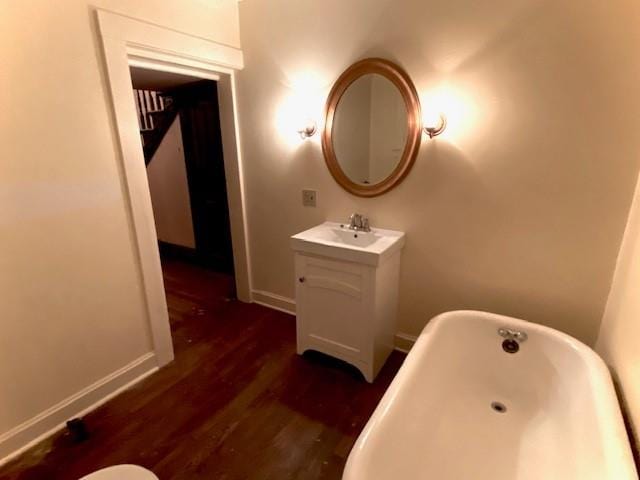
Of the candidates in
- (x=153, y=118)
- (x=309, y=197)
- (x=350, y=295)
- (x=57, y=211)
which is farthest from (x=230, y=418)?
(x=153, y=118)

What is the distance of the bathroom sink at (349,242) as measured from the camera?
5.85ft

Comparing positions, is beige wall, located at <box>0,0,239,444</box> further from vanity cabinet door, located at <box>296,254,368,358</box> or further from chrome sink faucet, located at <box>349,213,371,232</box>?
chrome sink faucet, located at <box>349,213,371,232</box>

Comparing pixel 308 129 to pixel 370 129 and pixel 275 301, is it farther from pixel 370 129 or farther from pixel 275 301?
pixel 275 301

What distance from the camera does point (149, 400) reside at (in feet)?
6.14

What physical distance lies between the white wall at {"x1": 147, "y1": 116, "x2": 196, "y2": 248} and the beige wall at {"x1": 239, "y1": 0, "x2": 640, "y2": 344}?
177 centimetres

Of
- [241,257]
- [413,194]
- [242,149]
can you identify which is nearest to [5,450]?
[241,257]

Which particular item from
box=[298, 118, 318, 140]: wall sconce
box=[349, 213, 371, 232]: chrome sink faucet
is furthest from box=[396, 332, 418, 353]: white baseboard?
box=[298, 118, 318, 140]: wall sconce

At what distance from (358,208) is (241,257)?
1.21 metres

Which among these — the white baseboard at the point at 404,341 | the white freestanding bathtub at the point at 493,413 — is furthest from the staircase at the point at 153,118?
the white freestanding bathtub at the point at 493,413

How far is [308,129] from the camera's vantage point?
2.23 m

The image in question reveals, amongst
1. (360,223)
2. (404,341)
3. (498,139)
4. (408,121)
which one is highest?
(408,121)

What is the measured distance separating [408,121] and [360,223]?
2.20 ft

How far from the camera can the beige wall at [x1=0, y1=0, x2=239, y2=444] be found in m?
1.41

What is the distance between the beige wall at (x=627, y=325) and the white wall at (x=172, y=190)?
12.1ft
